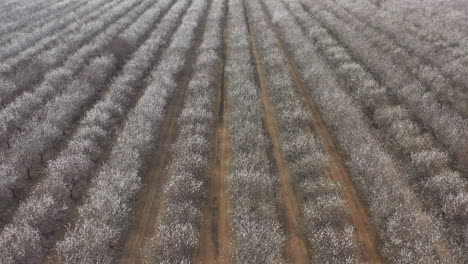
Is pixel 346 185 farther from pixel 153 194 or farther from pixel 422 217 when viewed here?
pixel 153 194

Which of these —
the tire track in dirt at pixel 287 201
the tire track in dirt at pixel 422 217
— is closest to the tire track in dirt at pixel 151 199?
the tire track in dirt at pixel 287 201

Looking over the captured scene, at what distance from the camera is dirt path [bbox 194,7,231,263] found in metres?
9.82

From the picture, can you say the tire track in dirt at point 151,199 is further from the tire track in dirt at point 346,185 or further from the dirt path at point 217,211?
the tire track in dirt at point 346,185

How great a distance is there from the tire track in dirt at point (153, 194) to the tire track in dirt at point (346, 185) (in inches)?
222

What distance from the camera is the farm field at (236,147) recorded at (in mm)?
9898

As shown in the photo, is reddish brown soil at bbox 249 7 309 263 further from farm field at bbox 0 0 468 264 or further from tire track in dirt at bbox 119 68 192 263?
tire track in dirt at bbox 119 68 192 263

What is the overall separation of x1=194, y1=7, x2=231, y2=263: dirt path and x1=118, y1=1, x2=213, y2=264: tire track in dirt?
4.75ft

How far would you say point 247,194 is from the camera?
11.6 m

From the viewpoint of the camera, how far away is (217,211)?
1130 centimetres

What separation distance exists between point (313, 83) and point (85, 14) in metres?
24.8

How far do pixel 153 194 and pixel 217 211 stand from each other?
7.18ft

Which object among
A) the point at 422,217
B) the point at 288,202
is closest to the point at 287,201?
the point at 288,202

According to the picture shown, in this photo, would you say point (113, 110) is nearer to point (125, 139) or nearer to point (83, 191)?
point (125, 139)

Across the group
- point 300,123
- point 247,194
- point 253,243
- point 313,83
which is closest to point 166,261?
point 253,243
